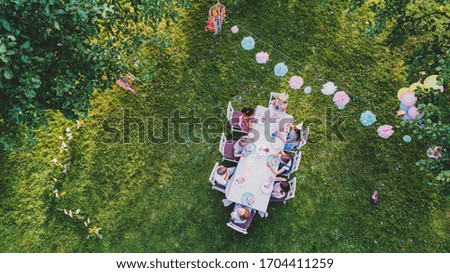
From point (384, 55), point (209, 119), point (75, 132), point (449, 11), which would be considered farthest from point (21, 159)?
point (449, 11)

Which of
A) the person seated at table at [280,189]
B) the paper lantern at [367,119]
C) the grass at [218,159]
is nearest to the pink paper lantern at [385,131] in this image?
the grass at [218,159]

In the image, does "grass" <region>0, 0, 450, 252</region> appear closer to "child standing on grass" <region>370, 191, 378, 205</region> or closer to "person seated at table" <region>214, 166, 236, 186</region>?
"child standing on grass" <region>370, 191, 378, 205</region>

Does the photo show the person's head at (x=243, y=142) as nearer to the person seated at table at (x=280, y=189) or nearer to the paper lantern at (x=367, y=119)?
the person seated at table at (x=280, y=189)

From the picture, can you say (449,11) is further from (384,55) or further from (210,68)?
(210,68)

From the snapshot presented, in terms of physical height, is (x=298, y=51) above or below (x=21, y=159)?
above

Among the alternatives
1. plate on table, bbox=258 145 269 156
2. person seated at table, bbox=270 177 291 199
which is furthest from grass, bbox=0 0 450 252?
plate on table, bbox=258 145 269 156

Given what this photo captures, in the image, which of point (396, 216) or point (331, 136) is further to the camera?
point (331, 136)
